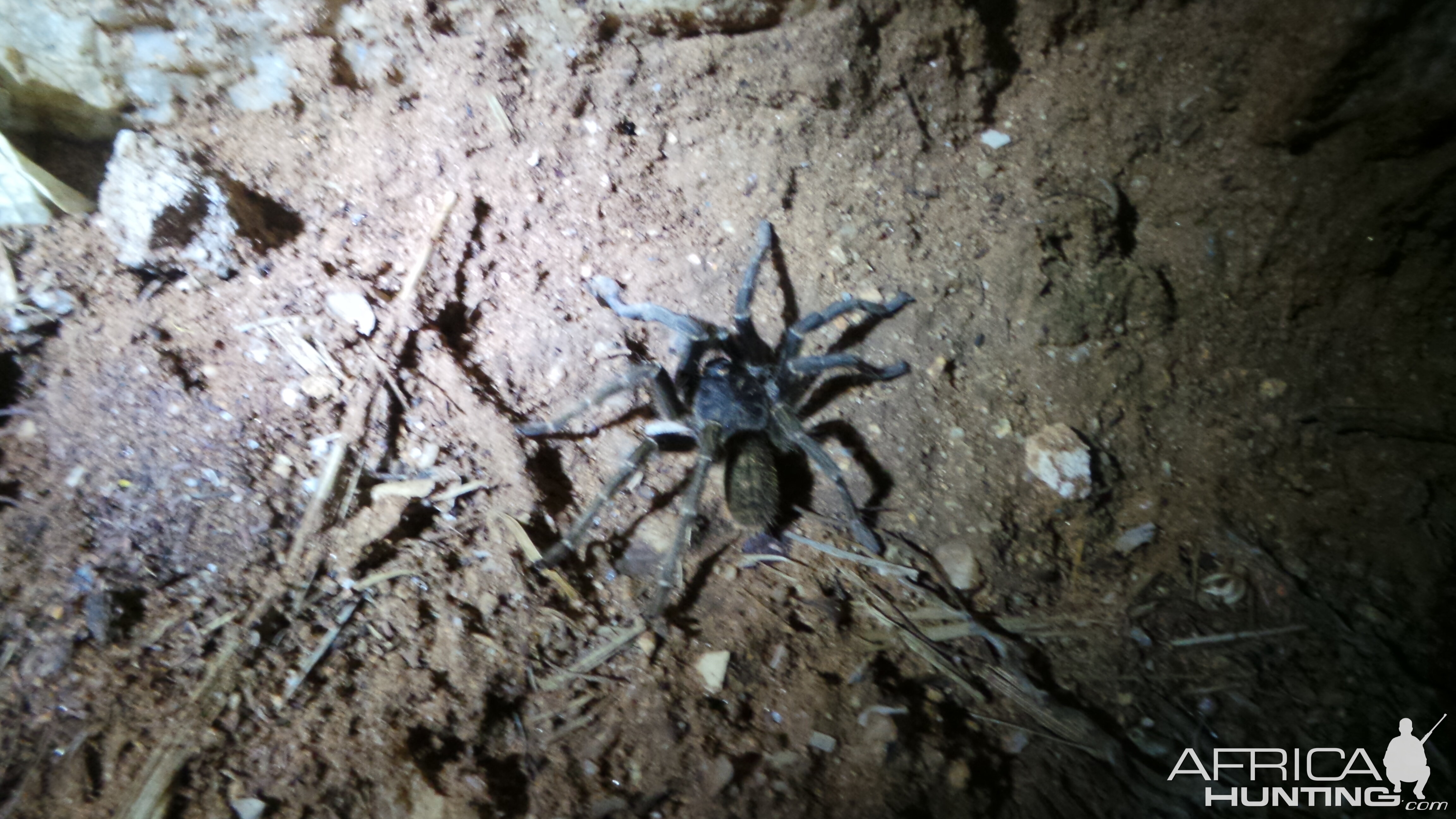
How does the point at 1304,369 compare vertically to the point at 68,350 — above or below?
above

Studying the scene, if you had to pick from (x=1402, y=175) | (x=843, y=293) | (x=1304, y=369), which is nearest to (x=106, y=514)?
(x=843, y=293)

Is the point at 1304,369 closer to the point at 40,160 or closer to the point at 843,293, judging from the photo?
the point at 843,293

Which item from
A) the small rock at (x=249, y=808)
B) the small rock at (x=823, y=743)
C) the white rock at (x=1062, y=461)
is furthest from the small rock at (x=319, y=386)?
the white rock at (x=1062, y=461)

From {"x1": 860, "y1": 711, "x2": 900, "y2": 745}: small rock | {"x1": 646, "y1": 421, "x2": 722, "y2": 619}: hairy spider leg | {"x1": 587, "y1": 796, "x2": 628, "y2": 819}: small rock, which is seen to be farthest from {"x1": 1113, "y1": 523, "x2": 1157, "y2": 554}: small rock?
{"x1": 587, "y1": 796, "x2": 628, "y2": 819}: small rock

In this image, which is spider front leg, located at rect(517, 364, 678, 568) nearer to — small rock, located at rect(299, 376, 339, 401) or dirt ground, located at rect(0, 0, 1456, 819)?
dirt ground, located at rect(0, 0, 1456, 819)

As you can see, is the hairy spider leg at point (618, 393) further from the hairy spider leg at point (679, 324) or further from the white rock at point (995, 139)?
the white rock at point (995, 139)

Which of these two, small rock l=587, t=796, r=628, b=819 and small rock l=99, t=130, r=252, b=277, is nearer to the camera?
small rock l=587, t=796, r=628, b=819

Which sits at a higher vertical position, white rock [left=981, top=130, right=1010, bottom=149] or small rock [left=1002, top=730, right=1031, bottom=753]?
white rock [left=981, top=130, right=1010, bottom=149]

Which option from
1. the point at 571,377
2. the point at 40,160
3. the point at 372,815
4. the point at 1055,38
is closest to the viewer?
the point at 372,815
